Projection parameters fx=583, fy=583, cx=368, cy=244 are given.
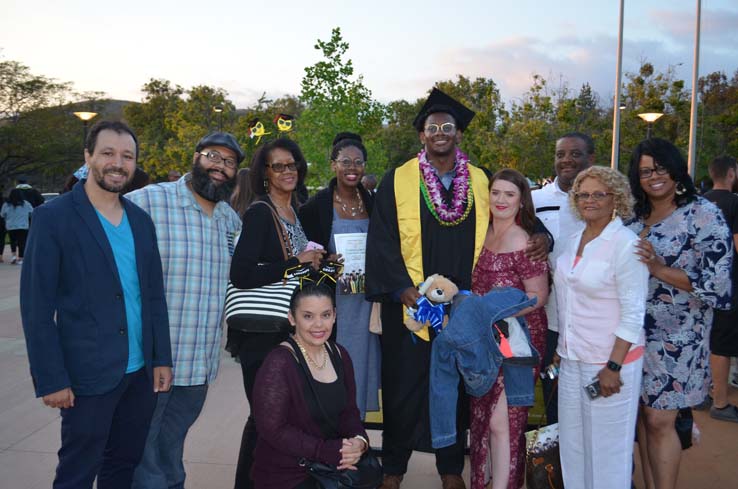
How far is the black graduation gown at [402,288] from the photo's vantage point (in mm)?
3549

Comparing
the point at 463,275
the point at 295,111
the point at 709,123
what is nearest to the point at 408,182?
the point at 463,275

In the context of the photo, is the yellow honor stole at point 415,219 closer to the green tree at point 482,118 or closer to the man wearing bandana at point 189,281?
the man wearing bandana at point 189,281

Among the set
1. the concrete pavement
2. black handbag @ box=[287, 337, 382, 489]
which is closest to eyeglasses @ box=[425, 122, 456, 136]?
black handbag @ box=[287, 337, 382, 489]

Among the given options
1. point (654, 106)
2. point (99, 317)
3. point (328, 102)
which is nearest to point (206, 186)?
point (99, 317)

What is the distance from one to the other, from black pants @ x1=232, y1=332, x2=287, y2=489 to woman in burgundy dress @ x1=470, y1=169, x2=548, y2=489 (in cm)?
123

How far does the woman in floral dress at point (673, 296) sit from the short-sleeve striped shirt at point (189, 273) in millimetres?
2290

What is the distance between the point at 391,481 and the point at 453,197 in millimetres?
1836

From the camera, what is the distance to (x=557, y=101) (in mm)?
25250

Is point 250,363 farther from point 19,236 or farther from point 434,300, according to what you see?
point 19,236

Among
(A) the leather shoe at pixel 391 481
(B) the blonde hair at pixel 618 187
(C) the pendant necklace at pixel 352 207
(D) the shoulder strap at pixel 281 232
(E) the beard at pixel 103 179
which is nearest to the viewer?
(E) the beard at pixel 103 179

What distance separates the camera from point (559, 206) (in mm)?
4176

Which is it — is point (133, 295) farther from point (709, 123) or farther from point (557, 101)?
point (709, 123)

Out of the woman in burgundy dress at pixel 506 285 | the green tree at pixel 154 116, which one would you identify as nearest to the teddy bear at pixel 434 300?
the woman in burgundy dress at pixel 506 285

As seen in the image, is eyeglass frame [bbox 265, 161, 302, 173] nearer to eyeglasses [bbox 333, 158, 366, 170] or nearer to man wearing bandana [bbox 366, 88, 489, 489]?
eyeglasses [bbox 333, 158, 366, 170]
